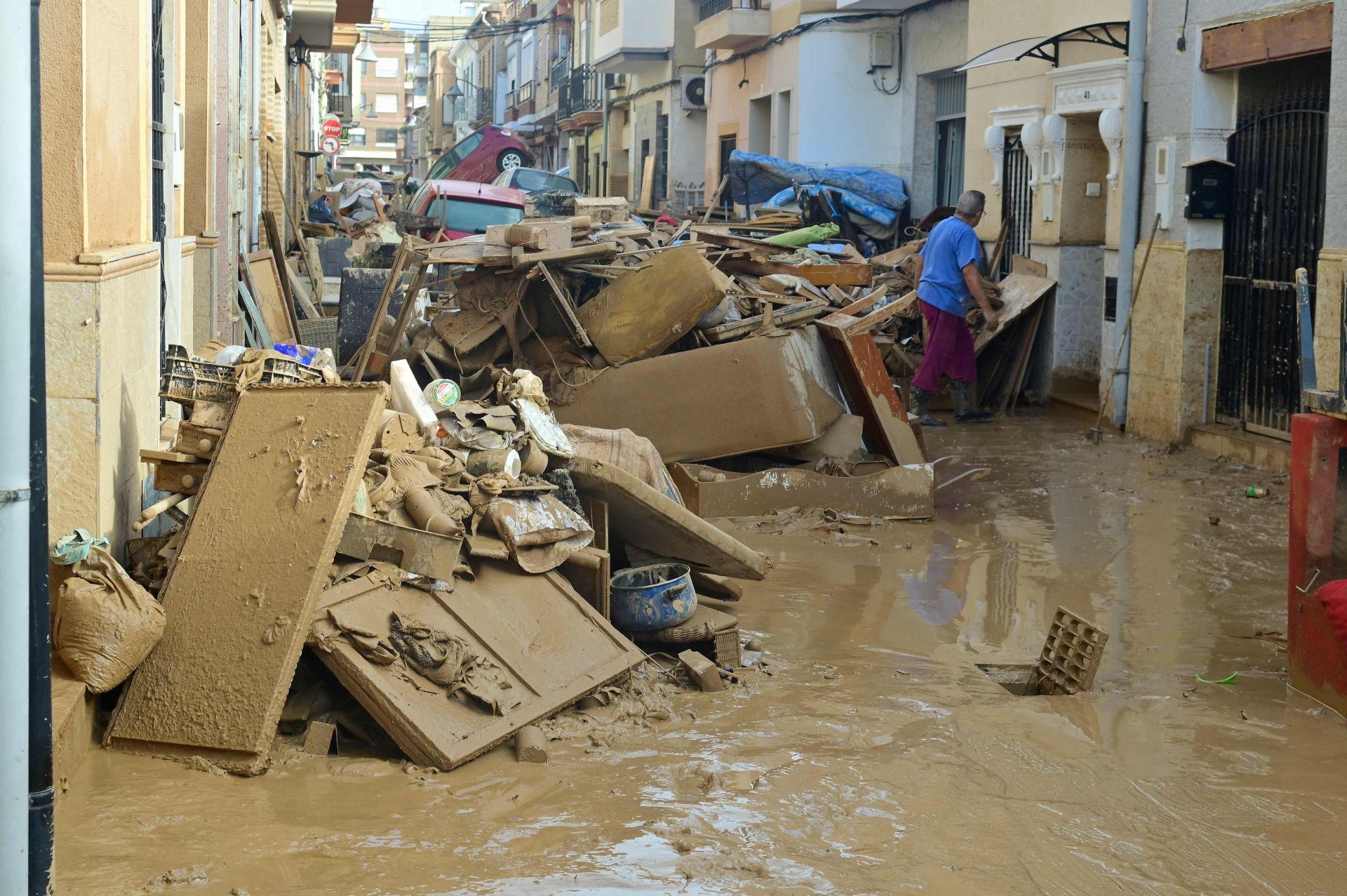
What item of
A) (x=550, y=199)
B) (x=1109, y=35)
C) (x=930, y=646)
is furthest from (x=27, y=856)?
(x=550, y=199)

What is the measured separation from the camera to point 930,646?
5.72 metres

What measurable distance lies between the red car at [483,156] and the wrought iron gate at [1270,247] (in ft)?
90.2

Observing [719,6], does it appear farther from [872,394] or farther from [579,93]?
[872,394]

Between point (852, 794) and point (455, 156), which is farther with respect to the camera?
→ point (455, 156)

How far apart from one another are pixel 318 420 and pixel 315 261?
37.6ft

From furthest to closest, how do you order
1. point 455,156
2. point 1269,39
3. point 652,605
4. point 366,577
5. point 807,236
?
point 455,156 < point 807,236 < point 1269,39 < point 652,605 < point 366,577

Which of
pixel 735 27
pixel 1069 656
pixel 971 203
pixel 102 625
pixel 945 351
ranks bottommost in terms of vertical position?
pixel 1069 656

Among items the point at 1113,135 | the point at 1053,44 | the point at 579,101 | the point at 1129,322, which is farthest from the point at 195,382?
the point at 579,101

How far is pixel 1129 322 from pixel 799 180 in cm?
782

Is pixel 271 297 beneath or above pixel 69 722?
above

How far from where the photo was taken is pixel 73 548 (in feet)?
13.2

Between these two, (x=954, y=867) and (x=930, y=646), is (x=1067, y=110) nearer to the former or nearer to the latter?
(x=930, y=646)

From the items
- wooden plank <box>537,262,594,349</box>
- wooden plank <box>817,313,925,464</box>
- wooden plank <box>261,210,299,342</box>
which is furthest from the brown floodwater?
wooden plank <box>261,210,299,342</box>

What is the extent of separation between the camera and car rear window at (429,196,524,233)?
22812 mm
